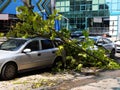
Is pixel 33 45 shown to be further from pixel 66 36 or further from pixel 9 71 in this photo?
pixel 9 71

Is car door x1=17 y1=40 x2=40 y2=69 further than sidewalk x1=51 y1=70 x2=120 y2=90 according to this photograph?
Yes

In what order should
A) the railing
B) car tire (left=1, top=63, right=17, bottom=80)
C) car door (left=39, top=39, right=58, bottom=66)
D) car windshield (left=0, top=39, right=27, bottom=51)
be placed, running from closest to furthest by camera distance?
1. car tire (left=1, top=63, right=17, bottom=80)
2. car windshield (left=0, top=39, right=27, bottom=51)
3. car door (left=39, top=39, right=58, bottom=66)
4. the railing

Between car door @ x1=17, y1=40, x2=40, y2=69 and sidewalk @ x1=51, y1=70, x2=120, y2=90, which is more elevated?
car door @ x1=17, y1=40, x2=40, y2=69

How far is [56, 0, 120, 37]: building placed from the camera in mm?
64000

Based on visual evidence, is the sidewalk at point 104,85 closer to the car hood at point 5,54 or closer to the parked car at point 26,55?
the parked car at point 26,55

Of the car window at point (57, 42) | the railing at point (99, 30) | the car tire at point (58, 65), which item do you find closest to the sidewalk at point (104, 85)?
the car tire at point (58, 65)

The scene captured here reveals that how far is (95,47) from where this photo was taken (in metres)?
15.0

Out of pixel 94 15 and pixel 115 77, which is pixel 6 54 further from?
pixel 94 15

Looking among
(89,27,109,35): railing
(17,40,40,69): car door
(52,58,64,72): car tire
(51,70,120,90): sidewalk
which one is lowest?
(89,27,109,35): railing

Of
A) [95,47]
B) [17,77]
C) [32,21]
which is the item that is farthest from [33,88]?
[95,47]

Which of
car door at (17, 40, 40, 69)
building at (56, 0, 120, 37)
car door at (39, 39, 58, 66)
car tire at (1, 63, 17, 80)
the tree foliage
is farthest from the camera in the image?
building at (56, 0, 120, 37)

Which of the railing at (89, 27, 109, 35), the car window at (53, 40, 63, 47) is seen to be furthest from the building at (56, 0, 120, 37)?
the car window at (53, 40, 63, 47)

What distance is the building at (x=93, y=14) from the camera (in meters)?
64.0

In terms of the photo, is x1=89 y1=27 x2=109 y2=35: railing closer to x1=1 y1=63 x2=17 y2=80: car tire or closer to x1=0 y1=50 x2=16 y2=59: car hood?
x1=0 y1=50 x2=16 y2=59: car hood
